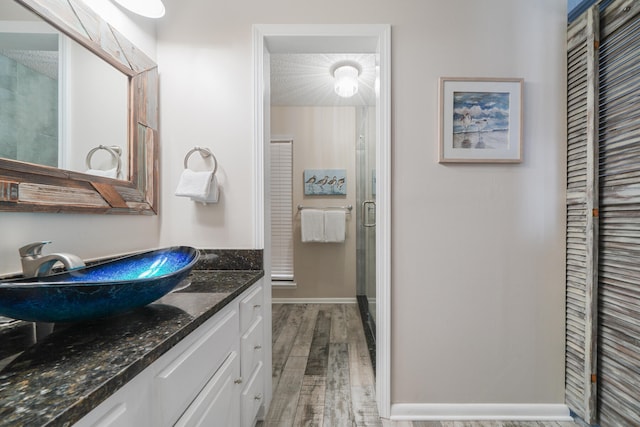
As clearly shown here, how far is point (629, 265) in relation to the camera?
115cm

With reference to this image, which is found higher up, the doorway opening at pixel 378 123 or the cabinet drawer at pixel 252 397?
the doorway opening at pixel 378 123

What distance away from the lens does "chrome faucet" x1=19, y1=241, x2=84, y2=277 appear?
74 cm

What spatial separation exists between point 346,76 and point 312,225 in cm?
153

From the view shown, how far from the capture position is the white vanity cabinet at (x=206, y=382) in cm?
55

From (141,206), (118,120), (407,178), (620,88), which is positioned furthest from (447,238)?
(118,120)

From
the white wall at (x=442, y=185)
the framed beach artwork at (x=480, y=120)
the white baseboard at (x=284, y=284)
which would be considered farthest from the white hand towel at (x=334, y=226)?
the framed beach artwork at (x=480, y=120)

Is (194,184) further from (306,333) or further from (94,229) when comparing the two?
(306,333)

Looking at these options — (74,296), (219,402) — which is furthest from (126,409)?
(219,402)

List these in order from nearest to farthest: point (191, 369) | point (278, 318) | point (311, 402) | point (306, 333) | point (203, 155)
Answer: point (191, 369)
point (203, 155)
point (311, 402)
point (306, 333)
point (278, 318)

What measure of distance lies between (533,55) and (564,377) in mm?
1707

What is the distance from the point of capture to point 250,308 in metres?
1.24

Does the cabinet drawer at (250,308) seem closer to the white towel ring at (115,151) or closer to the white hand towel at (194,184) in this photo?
the white hand towel at (194,184)

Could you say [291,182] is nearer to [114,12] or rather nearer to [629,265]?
[114,12]

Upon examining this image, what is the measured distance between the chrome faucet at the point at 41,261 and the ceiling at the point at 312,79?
169 centimetres
